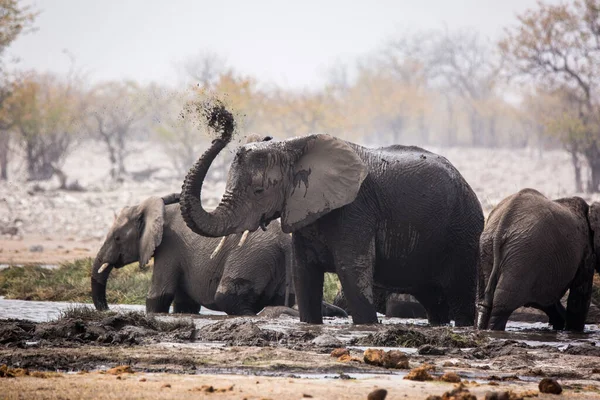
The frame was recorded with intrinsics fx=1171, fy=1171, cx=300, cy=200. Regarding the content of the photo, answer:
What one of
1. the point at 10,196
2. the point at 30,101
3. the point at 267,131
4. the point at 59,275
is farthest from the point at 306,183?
the point at 267,131

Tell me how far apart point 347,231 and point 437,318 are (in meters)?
2.00

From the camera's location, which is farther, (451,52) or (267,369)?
(451,52)

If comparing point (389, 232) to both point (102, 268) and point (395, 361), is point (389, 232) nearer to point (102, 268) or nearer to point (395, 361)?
point (395, 361)

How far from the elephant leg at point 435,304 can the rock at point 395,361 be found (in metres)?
4.39

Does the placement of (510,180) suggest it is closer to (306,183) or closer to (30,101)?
(30,101)

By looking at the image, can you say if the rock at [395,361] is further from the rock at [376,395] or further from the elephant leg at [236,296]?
the elephant leg at [236,296]

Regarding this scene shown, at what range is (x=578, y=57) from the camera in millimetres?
45500

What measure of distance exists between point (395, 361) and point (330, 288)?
818 centimetres

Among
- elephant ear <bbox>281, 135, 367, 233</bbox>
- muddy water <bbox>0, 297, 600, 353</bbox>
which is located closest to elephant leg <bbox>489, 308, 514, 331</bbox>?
muddy water <bbox>0, 297, 600, 353</bbox>

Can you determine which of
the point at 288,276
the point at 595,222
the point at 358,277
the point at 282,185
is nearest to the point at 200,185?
the point at 282,185

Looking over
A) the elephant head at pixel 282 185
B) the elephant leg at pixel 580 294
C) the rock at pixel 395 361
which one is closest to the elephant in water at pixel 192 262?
the elephant head at pixel 282 185

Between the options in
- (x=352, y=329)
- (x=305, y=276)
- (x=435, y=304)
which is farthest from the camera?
(x=435, y=304)

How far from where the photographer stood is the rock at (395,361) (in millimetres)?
8562

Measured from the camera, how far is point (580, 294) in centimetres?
1231
